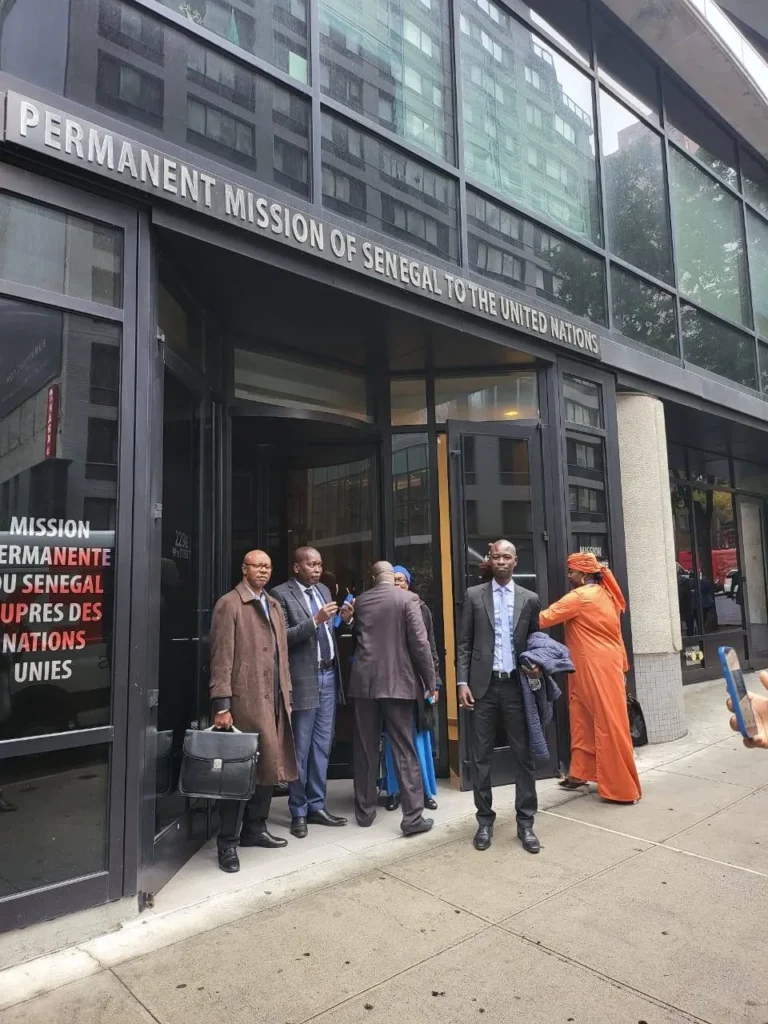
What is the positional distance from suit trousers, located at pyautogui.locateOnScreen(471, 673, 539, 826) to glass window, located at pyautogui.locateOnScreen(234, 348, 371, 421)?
2719 millimetres

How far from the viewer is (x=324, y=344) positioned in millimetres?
6023

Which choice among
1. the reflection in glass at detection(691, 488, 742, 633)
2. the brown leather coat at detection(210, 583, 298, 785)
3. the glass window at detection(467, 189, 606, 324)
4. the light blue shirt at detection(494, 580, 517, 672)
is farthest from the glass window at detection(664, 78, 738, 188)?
the brown leather coat at detection(210, 583, 298, 785)

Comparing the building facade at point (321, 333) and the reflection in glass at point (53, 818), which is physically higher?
the building facade at point (321, 333)

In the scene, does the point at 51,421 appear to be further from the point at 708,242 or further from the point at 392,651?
the point at 708,242

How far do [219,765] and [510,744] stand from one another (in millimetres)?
1826

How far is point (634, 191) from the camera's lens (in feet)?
26.5

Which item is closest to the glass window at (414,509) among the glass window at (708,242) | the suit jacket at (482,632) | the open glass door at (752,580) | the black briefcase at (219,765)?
the suit jacket at (482,632)

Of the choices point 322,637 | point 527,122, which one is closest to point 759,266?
point 527,122

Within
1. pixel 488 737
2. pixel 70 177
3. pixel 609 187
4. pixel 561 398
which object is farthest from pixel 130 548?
pixel 609 187

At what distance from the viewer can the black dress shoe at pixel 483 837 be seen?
4348mm

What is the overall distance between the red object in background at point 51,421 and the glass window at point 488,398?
3670 mm

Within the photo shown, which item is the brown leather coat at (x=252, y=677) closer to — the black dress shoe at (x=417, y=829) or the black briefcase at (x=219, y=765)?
the black briefcase at (x=219, y=765)

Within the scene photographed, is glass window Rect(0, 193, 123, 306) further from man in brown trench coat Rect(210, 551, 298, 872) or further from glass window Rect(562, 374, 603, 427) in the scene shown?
glass window Rect(562, 374, 603, 427)

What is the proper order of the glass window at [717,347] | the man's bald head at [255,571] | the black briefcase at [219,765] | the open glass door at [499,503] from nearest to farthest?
the black briefcase at [219,765] < the man's bald head at [255,571] < the open glass door at [499,503] < the glass window at [717,347]
